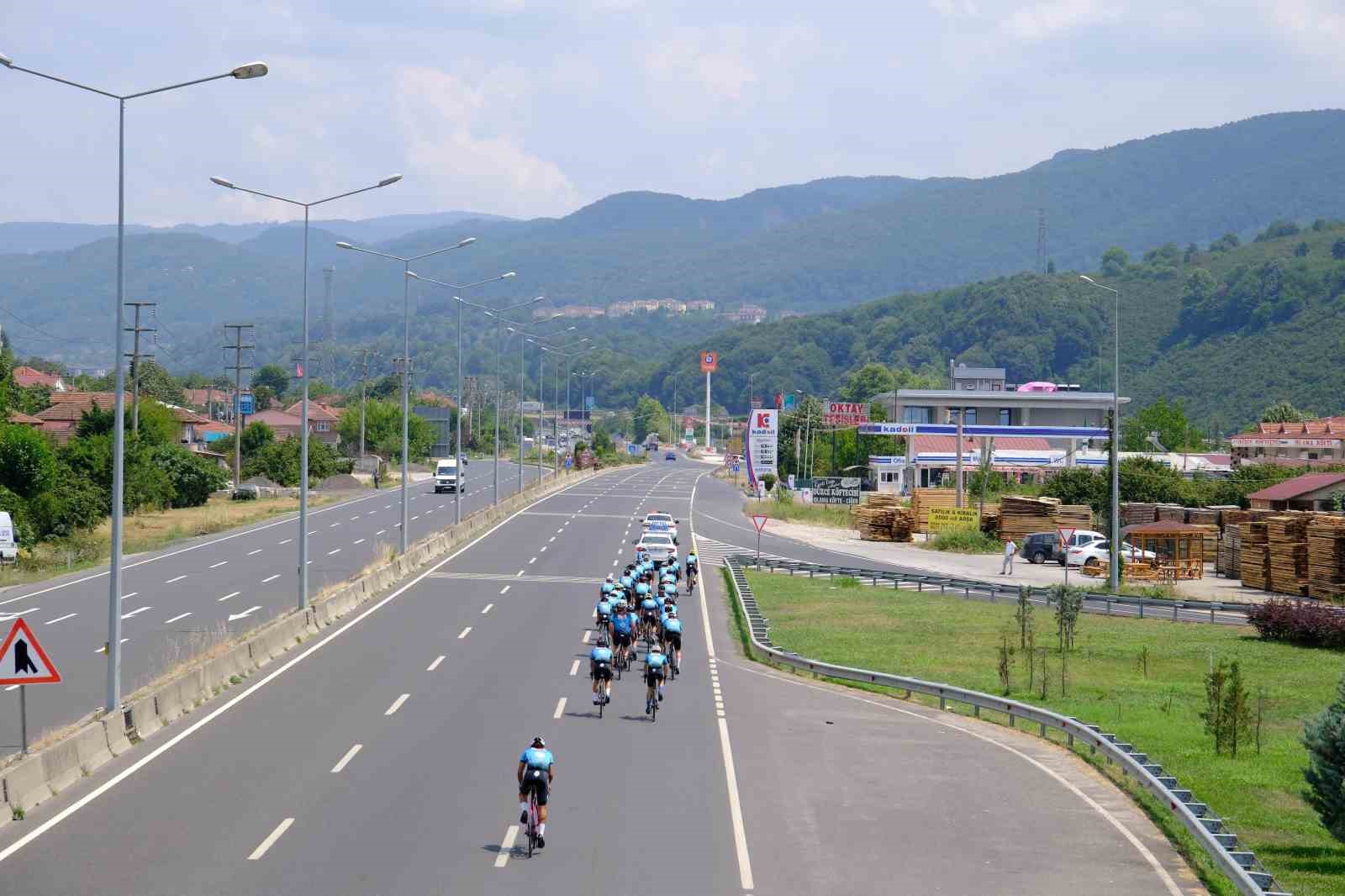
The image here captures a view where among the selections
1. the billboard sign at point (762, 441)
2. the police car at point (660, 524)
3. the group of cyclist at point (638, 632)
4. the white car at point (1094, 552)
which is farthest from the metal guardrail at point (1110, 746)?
the billboard sign at point (762, 441)

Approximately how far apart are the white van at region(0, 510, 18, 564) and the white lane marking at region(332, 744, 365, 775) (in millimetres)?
31366

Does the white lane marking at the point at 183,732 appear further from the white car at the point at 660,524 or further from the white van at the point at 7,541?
the white van at the point at 7,541

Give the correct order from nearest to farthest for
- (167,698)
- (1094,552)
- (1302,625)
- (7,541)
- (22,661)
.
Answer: (22,661)
(167,698)
(1302,625)
(7,541)
(1094,552)

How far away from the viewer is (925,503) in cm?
7244

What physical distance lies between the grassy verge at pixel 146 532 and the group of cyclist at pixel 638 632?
12.4 m

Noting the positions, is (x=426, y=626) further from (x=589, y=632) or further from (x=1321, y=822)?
(x=1321, y=822)

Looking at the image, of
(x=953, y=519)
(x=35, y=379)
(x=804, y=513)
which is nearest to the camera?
(x=953, y=519)

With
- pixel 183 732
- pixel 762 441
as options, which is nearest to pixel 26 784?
pixel 183 732

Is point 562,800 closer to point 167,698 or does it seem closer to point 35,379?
point 167,698

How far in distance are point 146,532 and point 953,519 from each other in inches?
1384

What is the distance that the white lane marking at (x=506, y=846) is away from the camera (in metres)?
14.7

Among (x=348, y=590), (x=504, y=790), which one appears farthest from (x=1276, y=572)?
(x=504, y=790)

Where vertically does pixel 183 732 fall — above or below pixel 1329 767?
below

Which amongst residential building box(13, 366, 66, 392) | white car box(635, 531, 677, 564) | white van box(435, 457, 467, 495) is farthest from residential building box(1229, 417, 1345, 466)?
residential building box(13, 366, 66, 392)
